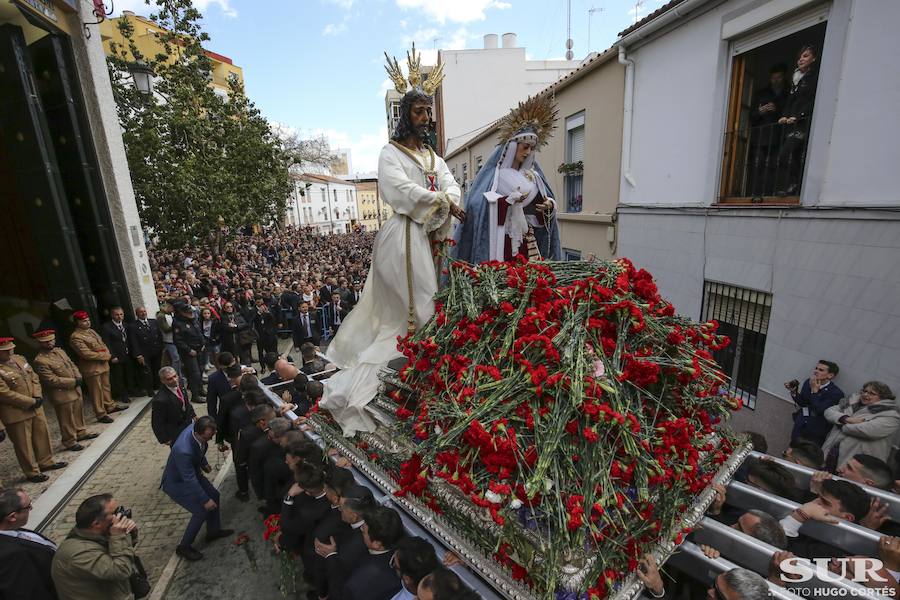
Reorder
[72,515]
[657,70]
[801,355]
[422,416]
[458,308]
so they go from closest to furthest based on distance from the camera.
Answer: [422,416]
[458,308]
[72,515]
[801,355]
[657,70]

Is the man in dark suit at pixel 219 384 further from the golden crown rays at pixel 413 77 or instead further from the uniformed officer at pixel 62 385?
the golden crown rays at pixel 413 77

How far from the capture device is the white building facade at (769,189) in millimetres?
4391

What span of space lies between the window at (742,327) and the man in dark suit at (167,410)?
6888mm

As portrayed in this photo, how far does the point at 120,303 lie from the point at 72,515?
3809 millimetres

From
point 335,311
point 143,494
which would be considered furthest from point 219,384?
point 335,311

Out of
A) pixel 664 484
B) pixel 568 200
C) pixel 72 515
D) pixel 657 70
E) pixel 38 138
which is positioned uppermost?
pixel 657 70

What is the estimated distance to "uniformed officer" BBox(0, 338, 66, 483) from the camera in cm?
494

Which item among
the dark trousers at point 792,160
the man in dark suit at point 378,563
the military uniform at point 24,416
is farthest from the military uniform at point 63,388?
the dark trousers at point 792,160

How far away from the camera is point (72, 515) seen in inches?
187

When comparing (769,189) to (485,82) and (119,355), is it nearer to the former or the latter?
(119,355)

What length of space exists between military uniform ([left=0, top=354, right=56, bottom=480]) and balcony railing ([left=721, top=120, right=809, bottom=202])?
9.20m

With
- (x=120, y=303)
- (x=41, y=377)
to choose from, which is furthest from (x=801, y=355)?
(x=120, y=303)

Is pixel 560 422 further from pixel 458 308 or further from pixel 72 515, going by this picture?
pixel 72 515

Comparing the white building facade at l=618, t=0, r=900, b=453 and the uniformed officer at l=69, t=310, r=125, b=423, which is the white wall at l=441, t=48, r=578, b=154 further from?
the uniformed officer at l=69, t=310, r=125, b=423
